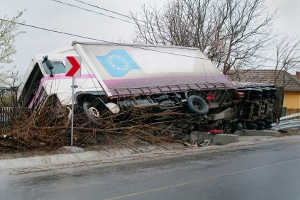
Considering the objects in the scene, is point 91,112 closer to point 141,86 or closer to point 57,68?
point 57,68

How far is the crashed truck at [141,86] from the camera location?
14.3 meters

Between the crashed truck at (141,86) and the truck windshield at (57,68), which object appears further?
the truck windshield at (57,68)

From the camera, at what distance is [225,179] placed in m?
8.86

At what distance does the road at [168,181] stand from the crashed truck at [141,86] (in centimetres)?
347

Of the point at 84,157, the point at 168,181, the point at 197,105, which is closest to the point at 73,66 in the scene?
the point at 84,157

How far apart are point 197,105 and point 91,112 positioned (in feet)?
16.7

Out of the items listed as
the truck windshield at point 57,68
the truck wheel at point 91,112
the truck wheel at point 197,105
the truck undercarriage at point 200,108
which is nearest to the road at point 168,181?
the truck wheel at point 91,112

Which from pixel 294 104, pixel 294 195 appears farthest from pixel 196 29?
pixel 294 195

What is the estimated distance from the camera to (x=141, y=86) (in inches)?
616

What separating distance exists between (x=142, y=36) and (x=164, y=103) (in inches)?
848

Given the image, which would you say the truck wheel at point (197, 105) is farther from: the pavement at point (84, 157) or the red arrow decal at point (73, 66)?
the red arrow decal at point (73, 66)

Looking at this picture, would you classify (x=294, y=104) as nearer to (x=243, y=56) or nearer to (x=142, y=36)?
(x=243, y=56)

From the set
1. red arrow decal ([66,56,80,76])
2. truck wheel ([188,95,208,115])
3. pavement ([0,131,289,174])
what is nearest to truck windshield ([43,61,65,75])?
red arrow decal ([66,56,80,76])

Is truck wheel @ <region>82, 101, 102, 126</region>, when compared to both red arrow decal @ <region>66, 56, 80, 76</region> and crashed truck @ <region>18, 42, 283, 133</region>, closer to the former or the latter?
crashed truck @ <region>18, 42, 283, 133</region>
